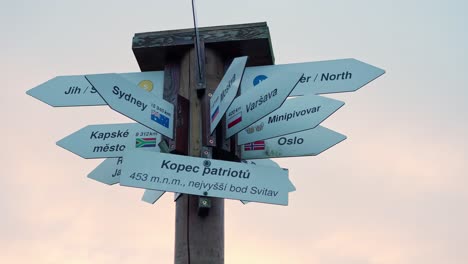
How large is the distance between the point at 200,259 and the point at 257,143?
96 centimetres

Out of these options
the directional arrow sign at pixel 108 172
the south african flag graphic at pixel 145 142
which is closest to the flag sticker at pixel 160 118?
the south african flag graphic at pixel 145 142

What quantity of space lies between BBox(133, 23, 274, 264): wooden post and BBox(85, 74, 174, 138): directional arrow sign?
9 cm

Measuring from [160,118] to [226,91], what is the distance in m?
0.51

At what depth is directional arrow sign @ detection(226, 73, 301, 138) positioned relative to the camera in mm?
3814

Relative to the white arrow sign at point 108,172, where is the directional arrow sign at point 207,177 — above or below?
below

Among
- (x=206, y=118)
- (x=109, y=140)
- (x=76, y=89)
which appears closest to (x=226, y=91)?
(x=206, y=118)

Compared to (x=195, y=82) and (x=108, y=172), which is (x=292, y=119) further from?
(x=108, y=172)

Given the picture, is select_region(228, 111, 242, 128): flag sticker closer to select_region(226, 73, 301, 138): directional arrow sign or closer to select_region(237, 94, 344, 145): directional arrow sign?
select_region(226, 73, 301, 138): directional arrow sign

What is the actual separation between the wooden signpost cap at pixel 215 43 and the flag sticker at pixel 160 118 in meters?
0.62

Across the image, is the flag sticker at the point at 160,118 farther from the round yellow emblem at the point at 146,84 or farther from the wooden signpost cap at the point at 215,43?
the wooden signpost cap at the point at 215,43

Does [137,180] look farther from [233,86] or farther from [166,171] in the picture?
[233,86]

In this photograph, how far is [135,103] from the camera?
163 inches

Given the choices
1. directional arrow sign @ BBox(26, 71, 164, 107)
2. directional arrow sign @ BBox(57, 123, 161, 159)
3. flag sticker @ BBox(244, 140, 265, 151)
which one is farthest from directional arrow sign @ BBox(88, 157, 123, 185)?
flag sticker @ BBox(244, 140, 265, 151)

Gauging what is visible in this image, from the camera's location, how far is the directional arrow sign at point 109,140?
4.68m
